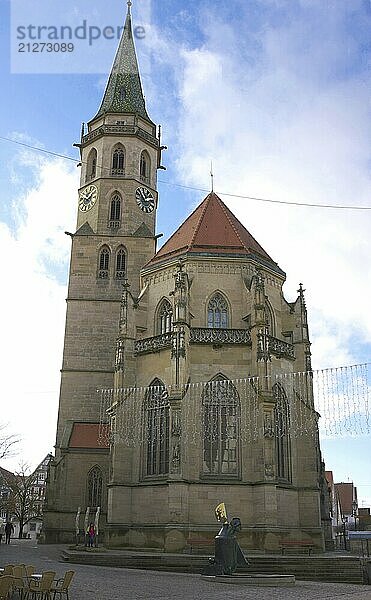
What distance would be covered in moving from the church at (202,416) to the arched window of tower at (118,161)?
1010 centimetres

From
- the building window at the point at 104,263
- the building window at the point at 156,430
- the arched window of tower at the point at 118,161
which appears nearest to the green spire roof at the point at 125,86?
the arched window of tower at the point at 118,161

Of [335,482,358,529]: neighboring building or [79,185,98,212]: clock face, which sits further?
[335,482,358,529]: neighboring building

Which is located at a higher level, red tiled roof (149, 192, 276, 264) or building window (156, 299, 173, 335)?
red tiled roof (149, 192, 276, 264)

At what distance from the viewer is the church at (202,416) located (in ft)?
83.8

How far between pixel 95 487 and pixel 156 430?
339 inches

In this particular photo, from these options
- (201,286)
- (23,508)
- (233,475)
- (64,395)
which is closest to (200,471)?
(233,475)

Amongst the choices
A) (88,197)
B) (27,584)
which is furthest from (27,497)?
(27,584)

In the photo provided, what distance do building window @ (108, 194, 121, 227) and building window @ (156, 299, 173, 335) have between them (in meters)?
13.1

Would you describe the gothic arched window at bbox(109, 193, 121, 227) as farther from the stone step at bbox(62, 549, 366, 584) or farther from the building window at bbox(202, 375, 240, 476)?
the stone step at bbox(62, 549, 366, 584)

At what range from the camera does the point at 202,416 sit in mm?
26875

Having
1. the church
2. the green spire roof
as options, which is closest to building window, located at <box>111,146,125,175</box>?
the green spire roof

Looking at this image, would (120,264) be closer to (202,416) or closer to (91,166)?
(91,166)

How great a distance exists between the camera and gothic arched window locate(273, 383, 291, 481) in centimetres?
2733

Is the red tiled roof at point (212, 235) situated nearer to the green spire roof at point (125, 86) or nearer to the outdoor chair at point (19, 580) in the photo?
the green spire roof at point (125, 86)
